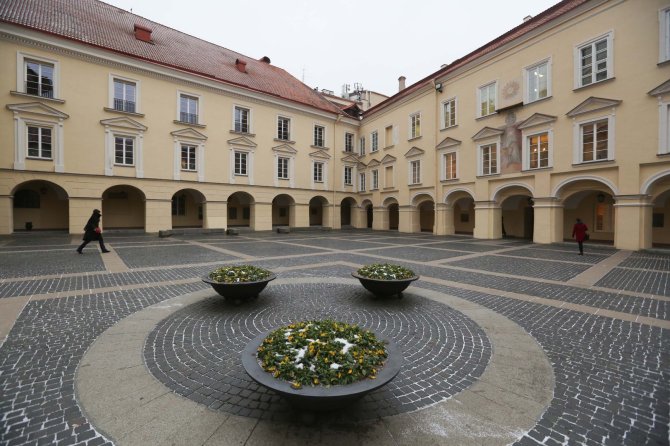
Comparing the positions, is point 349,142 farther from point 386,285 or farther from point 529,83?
point 386,285

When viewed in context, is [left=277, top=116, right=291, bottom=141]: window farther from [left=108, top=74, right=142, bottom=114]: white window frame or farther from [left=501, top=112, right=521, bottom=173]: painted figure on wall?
[left=501, top=112, right=521, bottom=173]: painted figure on wall

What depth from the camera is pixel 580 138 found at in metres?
16.3

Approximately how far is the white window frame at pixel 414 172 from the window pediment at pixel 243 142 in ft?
44.4

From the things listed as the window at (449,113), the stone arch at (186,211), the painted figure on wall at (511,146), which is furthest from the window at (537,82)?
the stone arch at (186,211)

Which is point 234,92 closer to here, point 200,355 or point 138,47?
point 138,47

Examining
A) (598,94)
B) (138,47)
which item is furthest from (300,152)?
(598,94)

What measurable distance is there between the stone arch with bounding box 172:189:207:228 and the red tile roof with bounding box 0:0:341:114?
33.8 ft

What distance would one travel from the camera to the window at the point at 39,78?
17953mm

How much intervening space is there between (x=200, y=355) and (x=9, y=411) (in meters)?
1.76

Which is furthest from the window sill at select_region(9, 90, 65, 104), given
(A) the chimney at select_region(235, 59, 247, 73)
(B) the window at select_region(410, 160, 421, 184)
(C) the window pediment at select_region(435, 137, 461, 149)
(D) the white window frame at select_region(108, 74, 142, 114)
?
(C) the window pediment at select_region(435, 137, 461, 149)

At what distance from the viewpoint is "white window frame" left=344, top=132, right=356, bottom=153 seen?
32.6m

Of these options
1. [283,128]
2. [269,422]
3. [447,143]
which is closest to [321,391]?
[269,422]

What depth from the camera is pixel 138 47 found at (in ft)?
73.2

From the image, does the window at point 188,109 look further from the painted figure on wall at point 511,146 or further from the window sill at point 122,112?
the painted figure on wall at point 511,146
